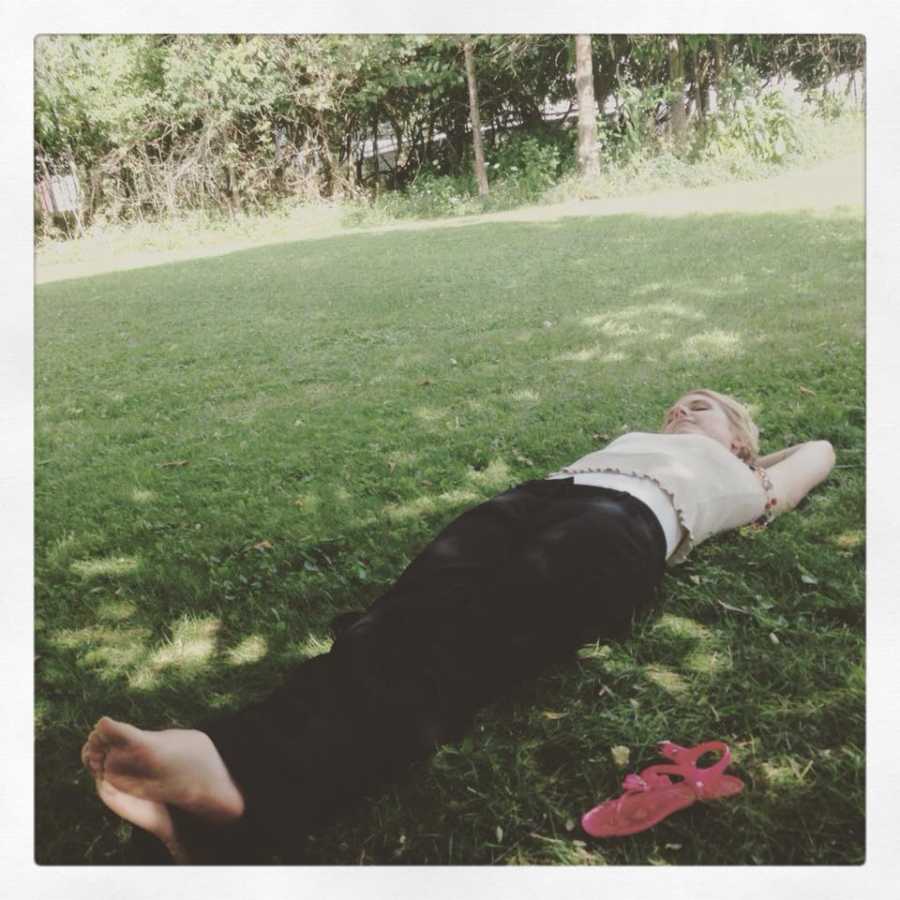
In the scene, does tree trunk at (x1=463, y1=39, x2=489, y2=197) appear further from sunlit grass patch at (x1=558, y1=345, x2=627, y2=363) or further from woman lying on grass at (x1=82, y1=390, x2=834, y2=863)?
woman lying on grass at (x1=82, y1=390, x2=834, y2=863)

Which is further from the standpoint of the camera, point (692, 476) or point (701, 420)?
point (701, 420)

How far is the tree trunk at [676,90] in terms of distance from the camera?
2.31m

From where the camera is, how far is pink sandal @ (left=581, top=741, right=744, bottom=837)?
1567 mm

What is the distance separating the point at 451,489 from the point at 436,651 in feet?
3.96

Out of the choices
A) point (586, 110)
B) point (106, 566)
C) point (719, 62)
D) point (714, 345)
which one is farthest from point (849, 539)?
point (106, 566)

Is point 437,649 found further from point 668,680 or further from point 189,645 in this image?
point 189,645

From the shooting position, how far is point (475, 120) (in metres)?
3.01

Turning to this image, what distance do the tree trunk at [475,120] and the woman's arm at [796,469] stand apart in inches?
67.1

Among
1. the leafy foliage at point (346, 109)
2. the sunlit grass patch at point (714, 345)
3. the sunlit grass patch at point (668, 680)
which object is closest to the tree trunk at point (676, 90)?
the leafy foliage at point (346, 109)

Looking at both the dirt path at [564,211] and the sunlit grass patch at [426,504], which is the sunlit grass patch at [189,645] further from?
the dirt path at [564,211]
